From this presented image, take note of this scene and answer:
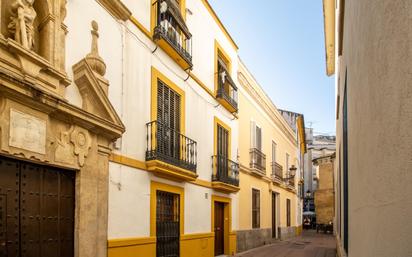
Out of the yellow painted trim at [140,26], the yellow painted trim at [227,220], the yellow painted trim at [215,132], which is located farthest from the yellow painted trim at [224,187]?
the yellow painted trim at [140,26]

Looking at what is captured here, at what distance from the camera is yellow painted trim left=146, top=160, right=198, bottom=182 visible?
869 cm

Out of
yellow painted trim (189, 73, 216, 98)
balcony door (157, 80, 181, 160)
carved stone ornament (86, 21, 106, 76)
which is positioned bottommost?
balcony door (157, 80, 181, 160)

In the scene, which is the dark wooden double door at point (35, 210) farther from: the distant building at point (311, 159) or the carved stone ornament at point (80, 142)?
the distant building at point (311, 159)

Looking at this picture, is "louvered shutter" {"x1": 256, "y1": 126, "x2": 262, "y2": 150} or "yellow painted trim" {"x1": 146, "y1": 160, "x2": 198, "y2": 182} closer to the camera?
"yellow painted trim" {"x1": 146, "y1": 160, "x2": 198, "y2": 182}

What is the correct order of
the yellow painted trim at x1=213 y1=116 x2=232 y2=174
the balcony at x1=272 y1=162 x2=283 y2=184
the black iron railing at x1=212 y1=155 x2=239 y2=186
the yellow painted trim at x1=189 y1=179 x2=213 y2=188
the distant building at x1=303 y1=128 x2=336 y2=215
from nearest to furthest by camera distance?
the yellow painted trim at x1=189 y1=179 x2=213 y2=188
the black iron railing at x1=212 y1=155 x2=239 y2=186
the yellow painted trim at x1=213 y1=116 x2=232 y2=174
the balcony at x1=272 y1=162 x2=283 y2=184
the distant building at x1=303 y1=128 x2=336 y2=215

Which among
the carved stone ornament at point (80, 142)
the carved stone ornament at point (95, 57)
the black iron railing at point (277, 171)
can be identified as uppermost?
the carved stone ornament at point (95, 57)

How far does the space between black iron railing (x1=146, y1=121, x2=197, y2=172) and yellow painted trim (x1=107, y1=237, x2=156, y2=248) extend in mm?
1778

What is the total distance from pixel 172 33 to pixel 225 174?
548 cm

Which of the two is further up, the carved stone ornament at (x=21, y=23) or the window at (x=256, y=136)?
the carved stone ornament at (x=21, y=23)

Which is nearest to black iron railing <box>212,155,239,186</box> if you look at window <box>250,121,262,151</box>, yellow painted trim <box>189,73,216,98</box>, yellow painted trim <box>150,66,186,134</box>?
yellow painted trim <box>189,73,216,98</box>

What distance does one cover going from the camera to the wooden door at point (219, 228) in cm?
1342

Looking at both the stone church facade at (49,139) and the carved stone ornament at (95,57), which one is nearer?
the stone church facade at (49,139)

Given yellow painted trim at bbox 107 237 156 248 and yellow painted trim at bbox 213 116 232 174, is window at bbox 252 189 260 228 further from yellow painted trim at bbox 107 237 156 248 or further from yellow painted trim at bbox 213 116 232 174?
yellow painted trim at bbox 107 237 156 248

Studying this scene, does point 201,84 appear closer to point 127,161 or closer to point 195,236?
point 195,236
